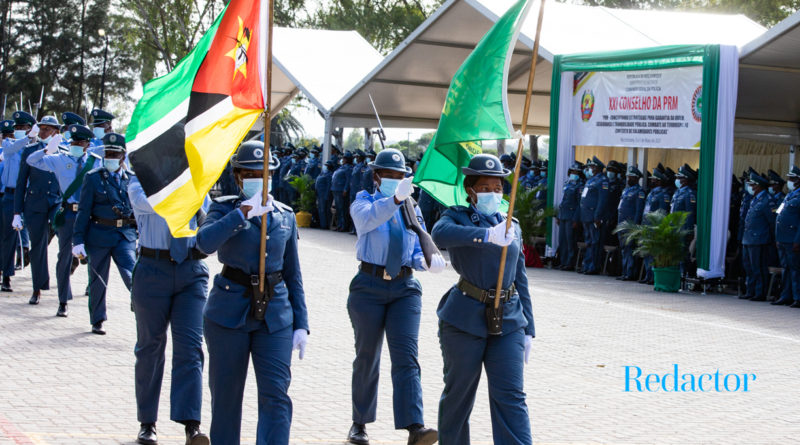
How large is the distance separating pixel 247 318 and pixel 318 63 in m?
26.5

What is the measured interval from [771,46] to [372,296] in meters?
11.7

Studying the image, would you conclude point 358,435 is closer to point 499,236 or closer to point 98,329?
point 499,236

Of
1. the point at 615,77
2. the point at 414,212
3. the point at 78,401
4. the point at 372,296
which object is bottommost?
the point at 78,401

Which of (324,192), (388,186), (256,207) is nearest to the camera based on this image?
(256,207)

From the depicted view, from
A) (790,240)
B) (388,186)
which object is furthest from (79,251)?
(790,240)

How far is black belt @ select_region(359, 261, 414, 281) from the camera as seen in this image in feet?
21.8

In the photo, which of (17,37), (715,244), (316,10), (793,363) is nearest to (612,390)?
(793,363)

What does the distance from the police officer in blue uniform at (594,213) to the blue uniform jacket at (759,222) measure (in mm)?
3260

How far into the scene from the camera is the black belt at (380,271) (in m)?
6.65

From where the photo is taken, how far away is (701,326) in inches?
487

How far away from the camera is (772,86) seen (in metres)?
19.3

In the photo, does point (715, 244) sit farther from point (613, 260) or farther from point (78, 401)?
point (78, 401)

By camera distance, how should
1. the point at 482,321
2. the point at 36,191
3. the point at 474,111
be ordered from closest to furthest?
the point at 482,321 < the point at 474,111 < the point at 36,191

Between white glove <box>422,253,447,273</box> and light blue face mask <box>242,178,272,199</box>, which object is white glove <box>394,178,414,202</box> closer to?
white glove <box>422,253,447,273</box>
